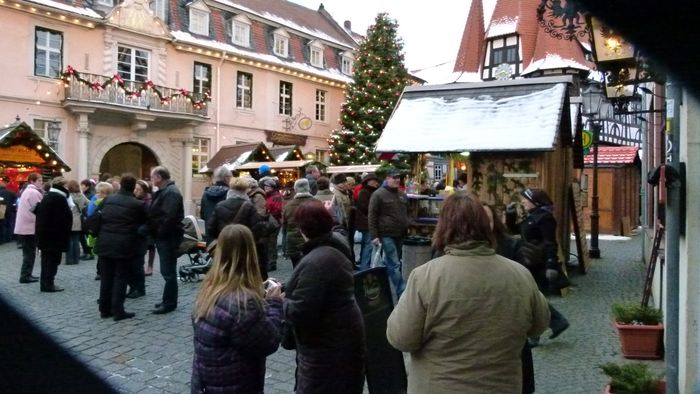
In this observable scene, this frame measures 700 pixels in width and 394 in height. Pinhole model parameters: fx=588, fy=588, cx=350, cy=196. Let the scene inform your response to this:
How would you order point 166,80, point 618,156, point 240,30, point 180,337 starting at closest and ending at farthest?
point 180,337
point 618,156
point 166,80
point 240,30

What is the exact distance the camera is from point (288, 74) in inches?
1188

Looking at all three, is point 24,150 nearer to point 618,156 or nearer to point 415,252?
point 415,252

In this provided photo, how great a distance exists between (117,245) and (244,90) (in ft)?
72.7

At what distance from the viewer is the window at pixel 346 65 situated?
3419 cm

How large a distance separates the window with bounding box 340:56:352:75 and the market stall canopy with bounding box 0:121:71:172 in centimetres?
1948

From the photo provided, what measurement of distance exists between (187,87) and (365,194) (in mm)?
18345

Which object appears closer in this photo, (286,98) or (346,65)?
(286,98)

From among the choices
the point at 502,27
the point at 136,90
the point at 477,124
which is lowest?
the point at 477,124

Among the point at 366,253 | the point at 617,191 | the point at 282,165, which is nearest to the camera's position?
the point at 366,253

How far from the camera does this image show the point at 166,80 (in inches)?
990

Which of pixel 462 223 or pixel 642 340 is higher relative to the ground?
pixel 462 223

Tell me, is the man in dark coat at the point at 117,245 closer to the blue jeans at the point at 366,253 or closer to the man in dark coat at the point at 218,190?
the man in dark coat at the point at 218,190

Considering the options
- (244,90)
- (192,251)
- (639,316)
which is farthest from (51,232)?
(244,90)

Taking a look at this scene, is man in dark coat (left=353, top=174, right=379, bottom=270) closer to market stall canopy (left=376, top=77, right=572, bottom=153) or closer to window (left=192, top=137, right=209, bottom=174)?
market stall canopy (left=376, top=77, right=572, bottom=153)
